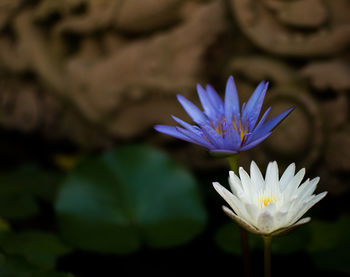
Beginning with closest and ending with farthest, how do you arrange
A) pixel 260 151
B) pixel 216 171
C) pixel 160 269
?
pixel 160 269, pixel 260 151, pixel 216 171

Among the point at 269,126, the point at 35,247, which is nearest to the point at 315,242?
the point at 269,126

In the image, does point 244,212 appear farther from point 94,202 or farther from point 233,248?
point 94,202

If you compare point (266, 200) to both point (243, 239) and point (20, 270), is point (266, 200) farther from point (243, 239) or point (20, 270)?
point (20, 270)

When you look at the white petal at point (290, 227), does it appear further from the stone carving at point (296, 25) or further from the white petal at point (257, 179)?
the stone carving at point (296, 25)

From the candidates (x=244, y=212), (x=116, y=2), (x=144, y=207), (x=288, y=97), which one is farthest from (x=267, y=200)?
(x=116, y=2)

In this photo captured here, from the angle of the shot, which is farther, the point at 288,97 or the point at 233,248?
the point at 288,97
